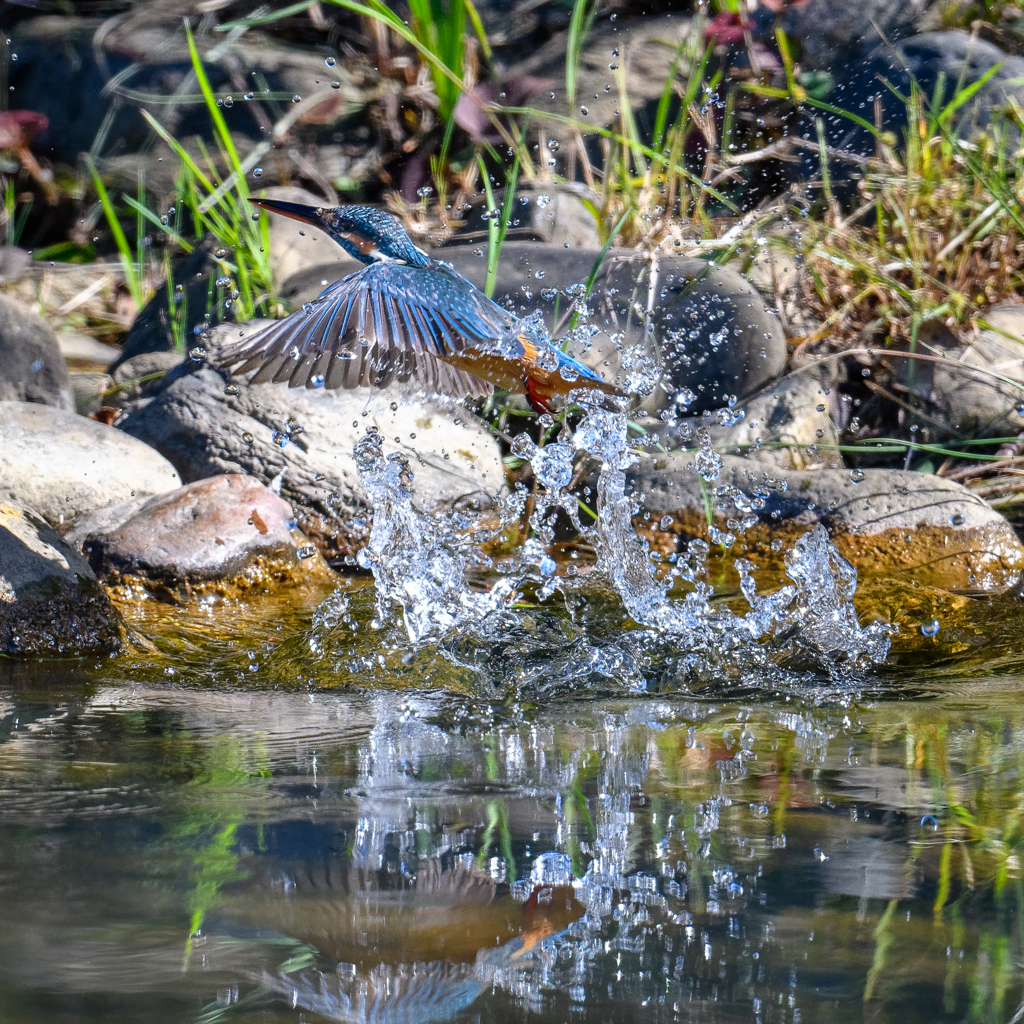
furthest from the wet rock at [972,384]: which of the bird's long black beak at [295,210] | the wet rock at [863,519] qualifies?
the bird's long black beak at [295,210]

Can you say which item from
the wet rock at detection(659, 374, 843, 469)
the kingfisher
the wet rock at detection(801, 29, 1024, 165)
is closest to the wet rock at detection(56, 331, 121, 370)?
the kingfisher

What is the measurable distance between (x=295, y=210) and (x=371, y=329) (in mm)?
859

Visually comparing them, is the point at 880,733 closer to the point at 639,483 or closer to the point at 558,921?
the point at 558,921

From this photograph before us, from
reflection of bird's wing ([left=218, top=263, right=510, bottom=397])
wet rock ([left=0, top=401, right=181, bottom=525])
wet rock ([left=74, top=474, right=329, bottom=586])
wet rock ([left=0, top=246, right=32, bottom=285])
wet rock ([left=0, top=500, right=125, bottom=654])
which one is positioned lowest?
wet rock ([left=0, top=500, right=125, bottom=654])

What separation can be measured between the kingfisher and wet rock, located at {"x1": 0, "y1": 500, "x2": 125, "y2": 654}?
2.40ft

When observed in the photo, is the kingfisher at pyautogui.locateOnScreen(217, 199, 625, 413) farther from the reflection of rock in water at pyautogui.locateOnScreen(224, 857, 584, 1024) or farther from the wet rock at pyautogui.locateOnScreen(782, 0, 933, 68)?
the wet rock at pyautogui.locateOnScreen(782, 0, 933, 68)

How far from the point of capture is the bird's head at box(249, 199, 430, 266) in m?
3.36

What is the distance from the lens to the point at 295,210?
342 cm

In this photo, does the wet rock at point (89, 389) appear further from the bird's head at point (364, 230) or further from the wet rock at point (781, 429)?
the wet rock at point (781, 429)

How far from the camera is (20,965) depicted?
3.86 ft

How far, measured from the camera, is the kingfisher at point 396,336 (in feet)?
8.91

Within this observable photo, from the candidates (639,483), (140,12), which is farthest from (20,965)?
(140,12)

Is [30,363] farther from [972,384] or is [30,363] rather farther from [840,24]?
[840,24]

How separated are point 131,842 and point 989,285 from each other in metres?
4.50
